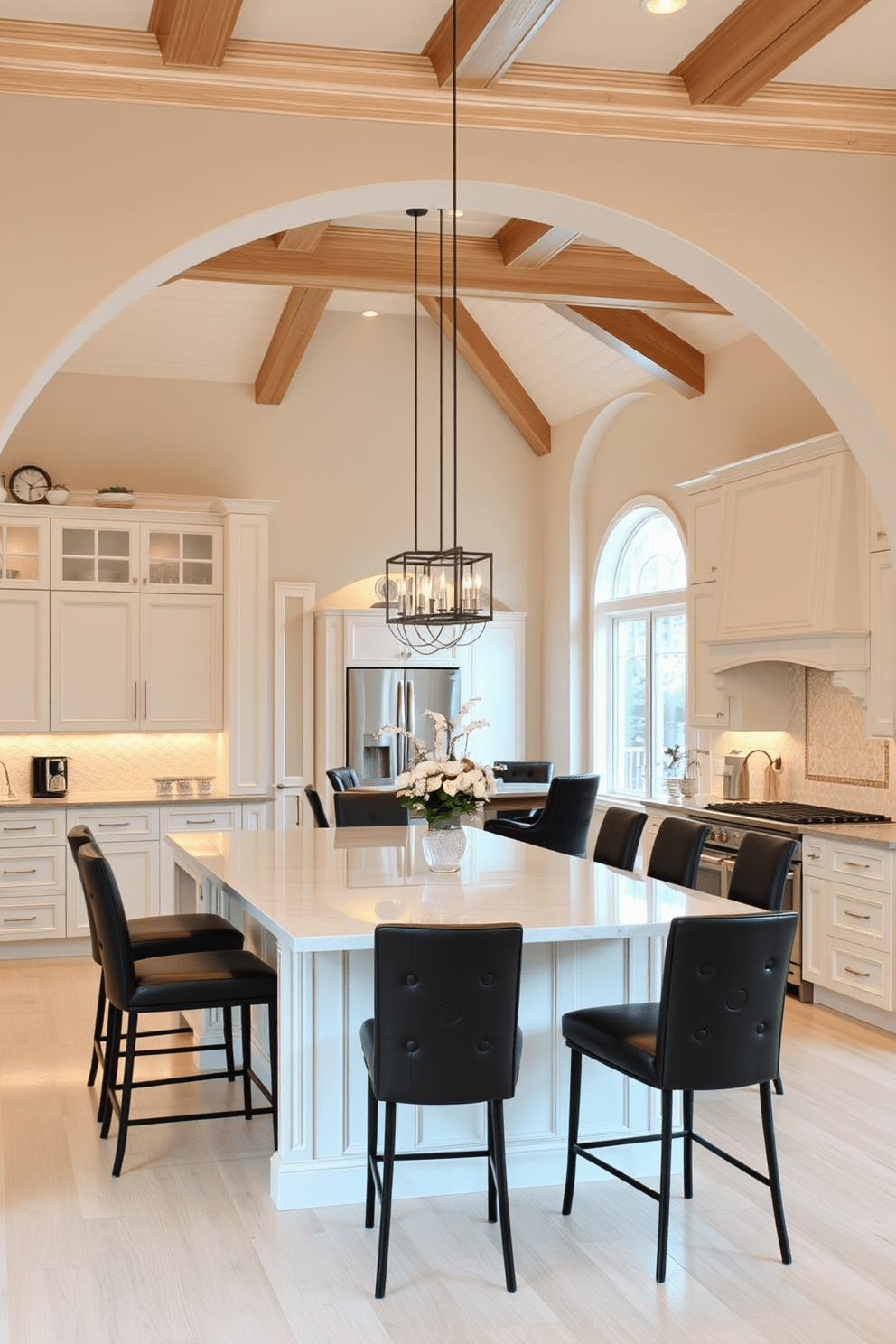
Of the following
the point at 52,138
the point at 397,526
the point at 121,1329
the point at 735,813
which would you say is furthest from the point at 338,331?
the point at 121,1329

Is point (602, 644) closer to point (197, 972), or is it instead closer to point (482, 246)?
point (482, 246)

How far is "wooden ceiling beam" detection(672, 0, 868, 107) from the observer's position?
3.27 meters

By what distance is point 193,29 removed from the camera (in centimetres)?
329

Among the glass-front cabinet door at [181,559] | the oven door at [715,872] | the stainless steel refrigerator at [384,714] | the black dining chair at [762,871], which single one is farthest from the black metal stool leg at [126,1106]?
the stainless steel refrigerator at [384,714]

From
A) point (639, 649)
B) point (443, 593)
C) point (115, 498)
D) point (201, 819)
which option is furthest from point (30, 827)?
point (639, 649)

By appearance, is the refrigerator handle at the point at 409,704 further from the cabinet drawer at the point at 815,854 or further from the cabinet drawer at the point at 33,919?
the cabinet drawer at the point at 815,854

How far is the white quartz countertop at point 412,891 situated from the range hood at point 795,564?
1777mm

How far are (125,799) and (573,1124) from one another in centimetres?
464

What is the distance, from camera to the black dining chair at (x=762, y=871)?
13.3 ft

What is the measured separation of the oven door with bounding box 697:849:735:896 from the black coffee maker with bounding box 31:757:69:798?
3921 millimetres

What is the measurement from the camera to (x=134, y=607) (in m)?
7.80

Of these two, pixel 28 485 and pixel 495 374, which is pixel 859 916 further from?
pixel 28 485

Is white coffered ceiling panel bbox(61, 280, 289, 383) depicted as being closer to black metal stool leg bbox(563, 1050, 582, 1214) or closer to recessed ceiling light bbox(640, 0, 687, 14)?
recessed ceiling light bbox(640, 0, 687, 14)

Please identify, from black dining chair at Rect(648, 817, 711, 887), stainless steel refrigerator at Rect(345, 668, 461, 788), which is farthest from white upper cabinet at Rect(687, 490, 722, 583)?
black dining chair at Rect(648, 817, 711, 887)
